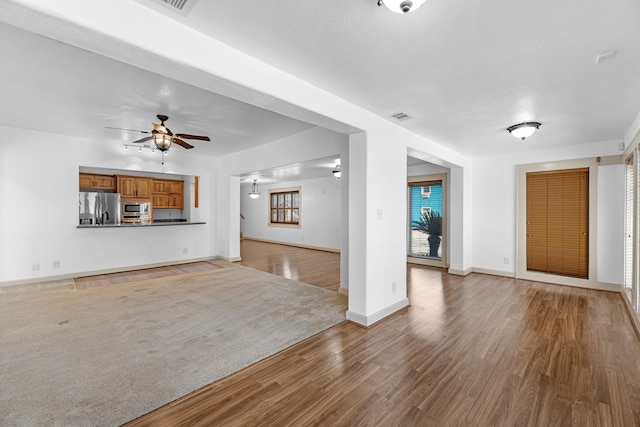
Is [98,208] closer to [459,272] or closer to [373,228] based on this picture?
[373,228]

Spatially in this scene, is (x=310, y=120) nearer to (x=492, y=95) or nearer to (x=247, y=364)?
(x=492, y=95)

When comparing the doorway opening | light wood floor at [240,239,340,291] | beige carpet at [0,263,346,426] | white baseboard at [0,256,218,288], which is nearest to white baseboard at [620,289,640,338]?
the doorway opening

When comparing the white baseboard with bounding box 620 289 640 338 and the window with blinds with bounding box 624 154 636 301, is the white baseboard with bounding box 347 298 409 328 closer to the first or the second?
the white baseboard with bounding box 620 289 640 338

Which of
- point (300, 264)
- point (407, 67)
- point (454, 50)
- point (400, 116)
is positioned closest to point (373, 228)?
point (400, 116)

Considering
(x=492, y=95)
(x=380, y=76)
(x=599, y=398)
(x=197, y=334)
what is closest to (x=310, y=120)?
(x=380, y=76)

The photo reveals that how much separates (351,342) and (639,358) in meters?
2.59

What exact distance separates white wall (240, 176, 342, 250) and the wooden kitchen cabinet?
12.6 feet

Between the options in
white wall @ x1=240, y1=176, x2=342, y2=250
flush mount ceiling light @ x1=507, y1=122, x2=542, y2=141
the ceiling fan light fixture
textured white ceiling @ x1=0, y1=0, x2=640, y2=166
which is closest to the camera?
textured white ceiling @ x1=0, y1=0, x2=640, y2=166

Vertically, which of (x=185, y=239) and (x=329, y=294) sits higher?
(x=185, y=239)

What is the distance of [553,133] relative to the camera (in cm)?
409

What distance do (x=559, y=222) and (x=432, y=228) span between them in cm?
232

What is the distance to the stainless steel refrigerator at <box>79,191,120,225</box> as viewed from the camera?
6309 millimetres

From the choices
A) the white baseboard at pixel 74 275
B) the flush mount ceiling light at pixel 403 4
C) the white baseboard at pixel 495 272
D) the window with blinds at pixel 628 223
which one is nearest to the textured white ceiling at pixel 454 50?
the flush mount ceiling light at pixel 403 4

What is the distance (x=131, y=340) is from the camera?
9.20 feet
